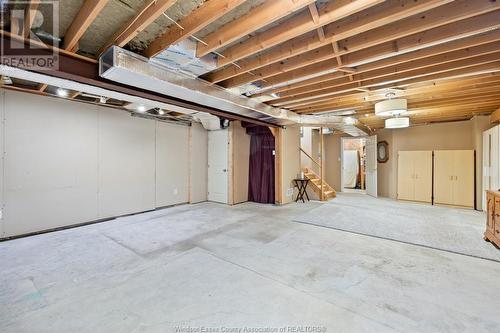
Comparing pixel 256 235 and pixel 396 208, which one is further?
pixel 396 208

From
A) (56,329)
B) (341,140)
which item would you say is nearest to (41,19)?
(56,329)

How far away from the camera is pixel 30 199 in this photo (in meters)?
3.60

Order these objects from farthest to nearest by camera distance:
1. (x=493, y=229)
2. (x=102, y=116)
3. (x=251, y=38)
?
1. (x=102, y=116)
2. (x=493, y=229)
3. (x=251, y=38)

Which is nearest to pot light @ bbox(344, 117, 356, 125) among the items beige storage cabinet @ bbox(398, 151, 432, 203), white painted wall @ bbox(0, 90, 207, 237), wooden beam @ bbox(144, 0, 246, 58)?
beige storage cabinet @ bbox(398, 151, 432, 203)

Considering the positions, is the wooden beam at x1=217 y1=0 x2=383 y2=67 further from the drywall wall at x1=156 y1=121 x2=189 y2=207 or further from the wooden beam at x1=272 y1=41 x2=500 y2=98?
the drywall wall at x1=156 y1=121 x2=189 y2=207

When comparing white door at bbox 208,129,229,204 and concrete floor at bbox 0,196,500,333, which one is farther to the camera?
white door at bbox 208,129,229,204

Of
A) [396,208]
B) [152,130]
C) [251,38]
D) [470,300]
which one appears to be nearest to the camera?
[470,300]

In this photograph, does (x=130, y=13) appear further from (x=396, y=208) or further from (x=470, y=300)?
(x=396, y=208)

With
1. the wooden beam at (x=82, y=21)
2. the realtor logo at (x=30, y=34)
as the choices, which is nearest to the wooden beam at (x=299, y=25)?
the wooden beam at (x=82, y=21)

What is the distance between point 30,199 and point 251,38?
13.8 ft

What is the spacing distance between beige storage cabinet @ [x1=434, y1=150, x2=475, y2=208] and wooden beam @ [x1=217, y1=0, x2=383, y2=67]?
6.24 m

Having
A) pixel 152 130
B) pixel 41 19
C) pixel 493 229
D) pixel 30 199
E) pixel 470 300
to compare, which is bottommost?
pixel 470 300

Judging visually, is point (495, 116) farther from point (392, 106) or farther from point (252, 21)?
point (252, 21)

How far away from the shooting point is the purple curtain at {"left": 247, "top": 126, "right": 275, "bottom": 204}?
627cm
